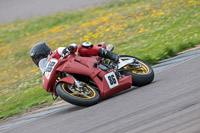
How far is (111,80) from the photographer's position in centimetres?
629

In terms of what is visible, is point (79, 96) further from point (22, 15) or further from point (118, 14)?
point (22, 15)

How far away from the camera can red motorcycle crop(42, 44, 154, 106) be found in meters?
6.01

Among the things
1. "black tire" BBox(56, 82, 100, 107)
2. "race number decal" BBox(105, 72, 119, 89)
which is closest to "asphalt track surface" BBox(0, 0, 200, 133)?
"black tire" BBox(56, 82, 100, 107)

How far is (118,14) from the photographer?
1725 centimetres

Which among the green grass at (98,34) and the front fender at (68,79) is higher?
the front fender at (68,79)

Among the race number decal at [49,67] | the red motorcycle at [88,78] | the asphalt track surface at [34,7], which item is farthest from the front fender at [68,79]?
the asphalt track surface at [34,7]

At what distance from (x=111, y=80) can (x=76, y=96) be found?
2.36 ft

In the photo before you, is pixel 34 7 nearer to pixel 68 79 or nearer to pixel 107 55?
pixel 107 55

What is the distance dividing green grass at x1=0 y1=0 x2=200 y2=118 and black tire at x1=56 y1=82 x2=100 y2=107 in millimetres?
1959

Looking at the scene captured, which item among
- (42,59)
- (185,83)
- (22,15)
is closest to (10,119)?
(42,59)

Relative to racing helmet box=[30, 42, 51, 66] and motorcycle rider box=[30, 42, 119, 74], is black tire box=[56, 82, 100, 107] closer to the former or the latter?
motorcycle rider box=[30, 42, 119, 74]

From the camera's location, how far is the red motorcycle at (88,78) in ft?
19.7

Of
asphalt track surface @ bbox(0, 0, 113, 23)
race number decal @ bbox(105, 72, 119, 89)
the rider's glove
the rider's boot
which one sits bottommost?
asphalt track surface @ bbox(0, 0, 113, 23)

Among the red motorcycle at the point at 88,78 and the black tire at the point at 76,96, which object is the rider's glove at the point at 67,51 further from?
the black tire at the point at 76,96
